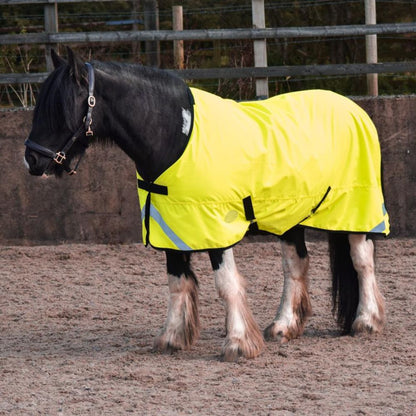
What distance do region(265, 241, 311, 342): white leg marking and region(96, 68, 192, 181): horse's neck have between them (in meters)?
1.07

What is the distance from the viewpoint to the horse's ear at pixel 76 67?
179 inches

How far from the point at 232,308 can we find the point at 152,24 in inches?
268

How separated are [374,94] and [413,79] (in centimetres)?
406

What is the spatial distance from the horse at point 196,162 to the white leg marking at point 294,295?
0.06m

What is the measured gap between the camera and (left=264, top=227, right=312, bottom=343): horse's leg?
5.35 m

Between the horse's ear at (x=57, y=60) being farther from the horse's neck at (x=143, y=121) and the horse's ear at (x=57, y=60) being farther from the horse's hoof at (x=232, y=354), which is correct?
the horse's hoof at (x=232, y=354)

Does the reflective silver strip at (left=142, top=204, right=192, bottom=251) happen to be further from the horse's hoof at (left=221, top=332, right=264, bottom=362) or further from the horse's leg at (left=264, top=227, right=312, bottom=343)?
the horse's leg at (left=264, top=227, right=312, bottom=343)

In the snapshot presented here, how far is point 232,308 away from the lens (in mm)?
4816

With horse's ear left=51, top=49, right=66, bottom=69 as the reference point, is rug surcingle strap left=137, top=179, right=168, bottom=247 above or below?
below

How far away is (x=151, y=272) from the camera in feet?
24.0

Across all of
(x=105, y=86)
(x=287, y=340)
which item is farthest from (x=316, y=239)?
(x=105, y=86)

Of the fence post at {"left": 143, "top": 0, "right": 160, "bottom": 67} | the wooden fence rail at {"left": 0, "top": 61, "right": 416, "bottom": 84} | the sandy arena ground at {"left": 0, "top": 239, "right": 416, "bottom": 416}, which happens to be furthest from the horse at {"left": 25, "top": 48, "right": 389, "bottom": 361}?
the fence post at {"left": 143, "top": 0, "right": 160, "bottom": 67}

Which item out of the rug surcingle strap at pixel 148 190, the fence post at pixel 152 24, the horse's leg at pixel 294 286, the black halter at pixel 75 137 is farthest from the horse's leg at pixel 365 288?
the fence post at pixel 152 24

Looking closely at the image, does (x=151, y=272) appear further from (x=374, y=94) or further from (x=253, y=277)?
(x=374, y=94)
